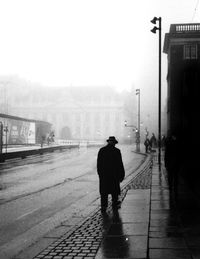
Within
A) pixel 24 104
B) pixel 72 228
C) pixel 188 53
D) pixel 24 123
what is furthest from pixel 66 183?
pixel 24 104

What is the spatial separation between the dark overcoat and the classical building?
393ft

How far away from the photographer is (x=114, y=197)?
9.17m

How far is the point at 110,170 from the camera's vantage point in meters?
9.14

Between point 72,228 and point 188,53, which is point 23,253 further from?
point 188,53

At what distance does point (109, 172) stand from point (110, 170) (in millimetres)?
50

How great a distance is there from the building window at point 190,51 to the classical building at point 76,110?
287 feet

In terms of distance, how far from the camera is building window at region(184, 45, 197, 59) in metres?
43.1

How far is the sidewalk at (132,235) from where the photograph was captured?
538 centimetres

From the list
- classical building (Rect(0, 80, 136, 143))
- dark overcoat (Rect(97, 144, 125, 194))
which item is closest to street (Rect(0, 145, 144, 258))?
dark overcoat (Rect(97, 144, 125, 194))

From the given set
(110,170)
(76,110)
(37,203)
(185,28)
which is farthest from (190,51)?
(76,110)

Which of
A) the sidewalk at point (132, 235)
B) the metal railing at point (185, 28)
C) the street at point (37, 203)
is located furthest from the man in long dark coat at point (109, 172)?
the metal railing at point (185, 28)

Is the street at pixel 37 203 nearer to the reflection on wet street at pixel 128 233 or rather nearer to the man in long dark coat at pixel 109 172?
the man in long dark coat at pixel 109 172

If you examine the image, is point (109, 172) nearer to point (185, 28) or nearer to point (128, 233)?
point (128, 233)

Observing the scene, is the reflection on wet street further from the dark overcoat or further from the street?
the street
